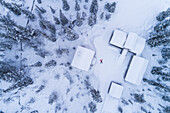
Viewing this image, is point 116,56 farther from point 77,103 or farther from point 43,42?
point 43,42

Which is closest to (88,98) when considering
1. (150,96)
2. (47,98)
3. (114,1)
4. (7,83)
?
(47,98)

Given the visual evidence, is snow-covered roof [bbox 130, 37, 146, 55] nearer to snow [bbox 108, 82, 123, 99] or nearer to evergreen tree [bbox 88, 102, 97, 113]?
snow [bbox 108, 82, 123, 99]

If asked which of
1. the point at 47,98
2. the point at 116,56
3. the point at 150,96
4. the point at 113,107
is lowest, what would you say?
the point at 47,98

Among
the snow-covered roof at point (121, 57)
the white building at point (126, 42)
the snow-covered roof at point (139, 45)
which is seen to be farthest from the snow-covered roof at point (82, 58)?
the snow-covered roof at point (139, 45)

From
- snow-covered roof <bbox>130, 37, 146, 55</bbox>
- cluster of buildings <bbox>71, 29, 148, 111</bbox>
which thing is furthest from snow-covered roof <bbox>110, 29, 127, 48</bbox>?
snow-covered roof <bbox>130, 37, 146, 55</bbox>

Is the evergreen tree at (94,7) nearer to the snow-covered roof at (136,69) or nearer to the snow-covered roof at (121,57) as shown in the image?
the snow-covered roof at (121,57)

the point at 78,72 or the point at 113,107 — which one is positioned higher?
the point at 78,72
